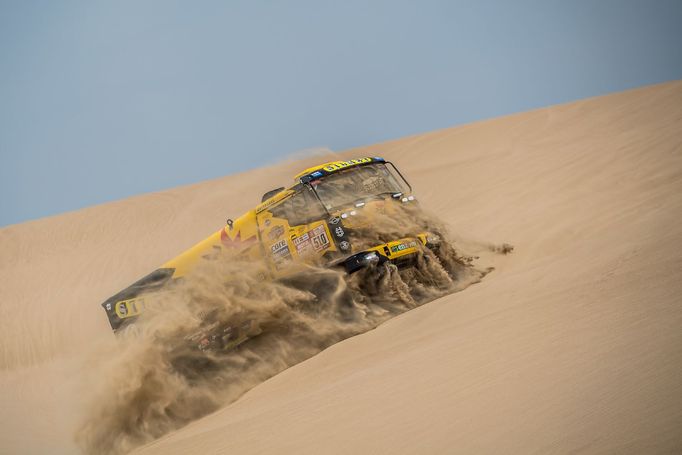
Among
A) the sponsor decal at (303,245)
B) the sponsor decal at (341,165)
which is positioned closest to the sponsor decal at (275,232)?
the sponsor decal at (303,245)

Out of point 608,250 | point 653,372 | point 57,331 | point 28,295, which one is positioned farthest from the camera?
point 28,295

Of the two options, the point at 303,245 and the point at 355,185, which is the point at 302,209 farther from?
the point at 355,185

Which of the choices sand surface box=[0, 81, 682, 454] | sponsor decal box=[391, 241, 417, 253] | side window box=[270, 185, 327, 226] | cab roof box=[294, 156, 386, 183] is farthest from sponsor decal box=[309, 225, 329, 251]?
sand surface box=[0, 81, 682, 454]

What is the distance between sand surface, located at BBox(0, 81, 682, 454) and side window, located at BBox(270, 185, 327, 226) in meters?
2.03

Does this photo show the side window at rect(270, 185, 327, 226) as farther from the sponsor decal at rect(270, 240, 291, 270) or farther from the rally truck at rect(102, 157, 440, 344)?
the sponsor decal at rect(270, 240, 291, 270)

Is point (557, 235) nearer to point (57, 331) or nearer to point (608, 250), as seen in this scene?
point (608, 250)

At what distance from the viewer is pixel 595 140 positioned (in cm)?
2161

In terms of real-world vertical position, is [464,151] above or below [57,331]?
above

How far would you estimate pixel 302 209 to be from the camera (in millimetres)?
10016

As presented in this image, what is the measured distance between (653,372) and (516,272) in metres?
4.96

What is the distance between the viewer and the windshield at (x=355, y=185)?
997 cm

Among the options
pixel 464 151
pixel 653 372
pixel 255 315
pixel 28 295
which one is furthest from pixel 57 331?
pixel 653 372

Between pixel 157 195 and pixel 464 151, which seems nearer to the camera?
pixel 464 151

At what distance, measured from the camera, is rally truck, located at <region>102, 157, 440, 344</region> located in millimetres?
9570
